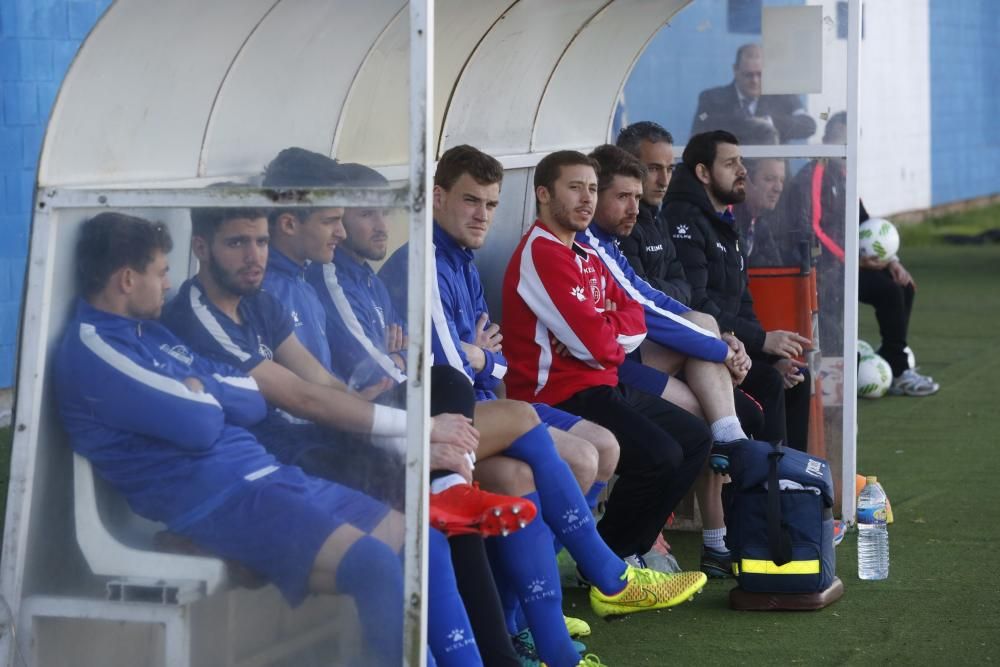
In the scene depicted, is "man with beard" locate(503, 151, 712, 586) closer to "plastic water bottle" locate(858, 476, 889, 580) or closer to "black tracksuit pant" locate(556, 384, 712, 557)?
"black tracksuit pant" locate(556, 384, 712, 557)

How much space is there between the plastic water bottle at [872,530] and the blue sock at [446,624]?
87.8 inches

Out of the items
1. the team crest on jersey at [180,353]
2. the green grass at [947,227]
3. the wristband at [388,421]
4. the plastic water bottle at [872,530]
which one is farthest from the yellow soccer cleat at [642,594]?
the green grass at [947,227]

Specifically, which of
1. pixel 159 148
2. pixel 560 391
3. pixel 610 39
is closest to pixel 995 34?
pixel 610 39

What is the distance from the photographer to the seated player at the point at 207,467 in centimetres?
345

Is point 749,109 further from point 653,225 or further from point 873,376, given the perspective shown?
point 873,376

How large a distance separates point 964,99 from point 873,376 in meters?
14.3

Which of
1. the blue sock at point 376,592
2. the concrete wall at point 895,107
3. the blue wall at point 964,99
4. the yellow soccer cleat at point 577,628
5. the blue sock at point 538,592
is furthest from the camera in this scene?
the blue wall at point 964,99

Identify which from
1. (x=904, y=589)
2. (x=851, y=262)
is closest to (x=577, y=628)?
(x=904, y=589)

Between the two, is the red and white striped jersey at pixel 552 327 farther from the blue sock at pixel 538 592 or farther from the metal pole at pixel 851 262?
the metal pole at pixel 851 262

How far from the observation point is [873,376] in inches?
354

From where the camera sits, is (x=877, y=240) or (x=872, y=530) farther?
(x=877, y=240)

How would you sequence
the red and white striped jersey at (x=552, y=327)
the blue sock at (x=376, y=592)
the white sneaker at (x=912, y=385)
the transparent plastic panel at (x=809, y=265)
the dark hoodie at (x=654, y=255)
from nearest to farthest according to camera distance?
the blue sock at (x=376, y=592)
the red and white striped jersey at (x=552, y=327)
the dark hoodie at (x=654, y=255)
the transparent plastic panel at (x=809, y=265)
the white sneaker at (x=912, y=385)

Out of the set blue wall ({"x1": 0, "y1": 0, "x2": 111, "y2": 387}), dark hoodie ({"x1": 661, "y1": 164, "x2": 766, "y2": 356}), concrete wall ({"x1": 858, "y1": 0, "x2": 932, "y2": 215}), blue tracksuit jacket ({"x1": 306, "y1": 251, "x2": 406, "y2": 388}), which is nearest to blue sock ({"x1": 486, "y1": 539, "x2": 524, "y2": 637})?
blue tracksuit jacket ({"x1": 306, "y1": 251, "x2": 406, "y2": 388})

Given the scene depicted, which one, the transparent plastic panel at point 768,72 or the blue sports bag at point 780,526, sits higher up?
the transparent plastic panel at point 768,72
